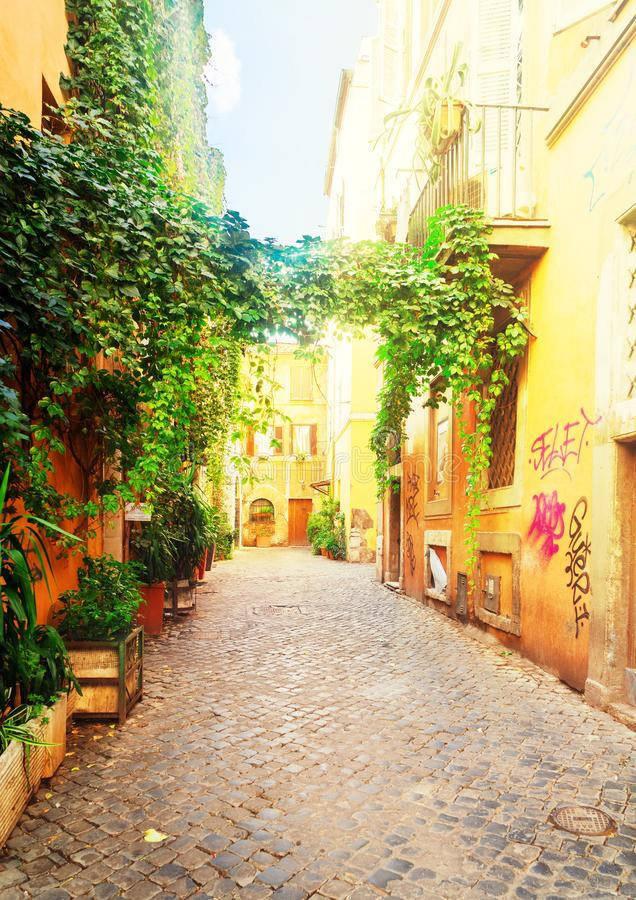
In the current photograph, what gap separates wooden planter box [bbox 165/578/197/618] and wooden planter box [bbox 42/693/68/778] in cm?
518

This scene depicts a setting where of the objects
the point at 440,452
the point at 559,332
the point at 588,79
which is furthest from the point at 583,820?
the point at 440,452

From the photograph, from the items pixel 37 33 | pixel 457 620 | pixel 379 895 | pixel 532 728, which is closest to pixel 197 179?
pixel 37 33

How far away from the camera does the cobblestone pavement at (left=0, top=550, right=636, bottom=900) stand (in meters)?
2.53

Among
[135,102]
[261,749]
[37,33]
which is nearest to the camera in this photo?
[261,749]

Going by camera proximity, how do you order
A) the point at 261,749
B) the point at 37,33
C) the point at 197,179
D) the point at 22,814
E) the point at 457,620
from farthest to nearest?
the point at 197,179 → the point at 457,620 → the point at 37,33 → the point at 261,749 → the point at 22,814

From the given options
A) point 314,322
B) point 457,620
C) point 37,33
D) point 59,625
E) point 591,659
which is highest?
point 37,33

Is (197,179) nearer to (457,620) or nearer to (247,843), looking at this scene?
(457,620)

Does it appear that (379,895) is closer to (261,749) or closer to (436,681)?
(261,749)

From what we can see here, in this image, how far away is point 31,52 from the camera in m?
4.67

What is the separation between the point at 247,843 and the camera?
2.78m

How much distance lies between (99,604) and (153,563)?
3.18 m

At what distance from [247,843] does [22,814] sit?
3.75 feet

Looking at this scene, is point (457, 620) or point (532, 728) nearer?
point (532, 728)

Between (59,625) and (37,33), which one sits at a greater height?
(37,33)
